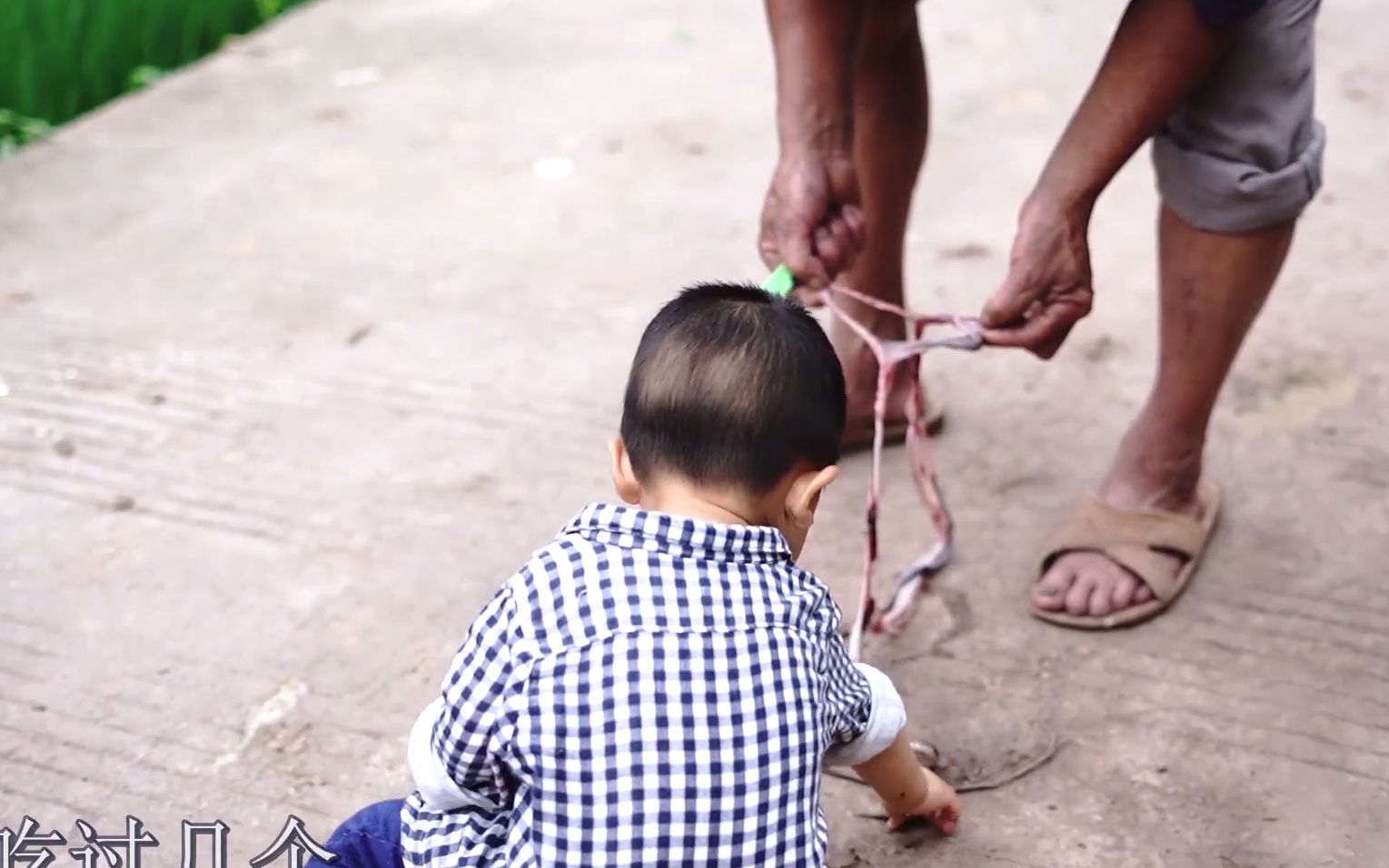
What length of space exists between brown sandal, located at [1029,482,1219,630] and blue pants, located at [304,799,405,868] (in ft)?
2.78

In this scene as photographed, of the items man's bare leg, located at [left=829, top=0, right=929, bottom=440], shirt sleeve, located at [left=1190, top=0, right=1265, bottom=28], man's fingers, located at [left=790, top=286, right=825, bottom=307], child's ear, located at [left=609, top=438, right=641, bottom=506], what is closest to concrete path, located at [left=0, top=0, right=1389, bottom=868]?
man's bare leg, located at [left=829, top=0, right=929, bottom=440]

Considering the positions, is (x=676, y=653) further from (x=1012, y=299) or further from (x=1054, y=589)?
(x=1054, y=589)

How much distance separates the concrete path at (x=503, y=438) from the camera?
1.55m

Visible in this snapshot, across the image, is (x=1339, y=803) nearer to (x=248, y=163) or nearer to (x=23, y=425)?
(x=23, y=425)

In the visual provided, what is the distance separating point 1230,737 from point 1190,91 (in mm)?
696

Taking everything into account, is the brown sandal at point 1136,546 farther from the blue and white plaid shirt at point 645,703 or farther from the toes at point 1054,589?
the blue and white plaid shirt at point 645,703

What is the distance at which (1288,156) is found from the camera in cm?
164

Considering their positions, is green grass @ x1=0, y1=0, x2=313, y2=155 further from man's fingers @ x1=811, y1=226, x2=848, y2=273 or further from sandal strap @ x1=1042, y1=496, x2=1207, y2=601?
sandal strap @ x1=1042, y1=496, x2=1207, y2=601

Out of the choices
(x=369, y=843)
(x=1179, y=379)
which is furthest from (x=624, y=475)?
(x=1179, y=379)

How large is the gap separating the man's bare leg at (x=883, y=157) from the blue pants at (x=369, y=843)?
974 mm

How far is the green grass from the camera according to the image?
3281mm

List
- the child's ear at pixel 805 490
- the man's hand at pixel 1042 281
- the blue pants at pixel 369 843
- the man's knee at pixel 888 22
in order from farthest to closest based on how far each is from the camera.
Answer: the man's knee at pixel 888 22
the man's hand at pixel 1042 281
the blue pants at pixel 369 843
the child's ear at pixel 805 490

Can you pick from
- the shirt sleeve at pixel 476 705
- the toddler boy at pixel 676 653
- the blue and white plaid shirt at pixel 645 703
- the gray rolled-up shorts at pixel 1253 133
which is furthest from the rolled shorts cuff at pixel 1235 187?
the shirt sleeve at pixel 476 705

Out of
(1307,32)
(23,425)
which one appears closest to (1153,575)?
(1307,32)
